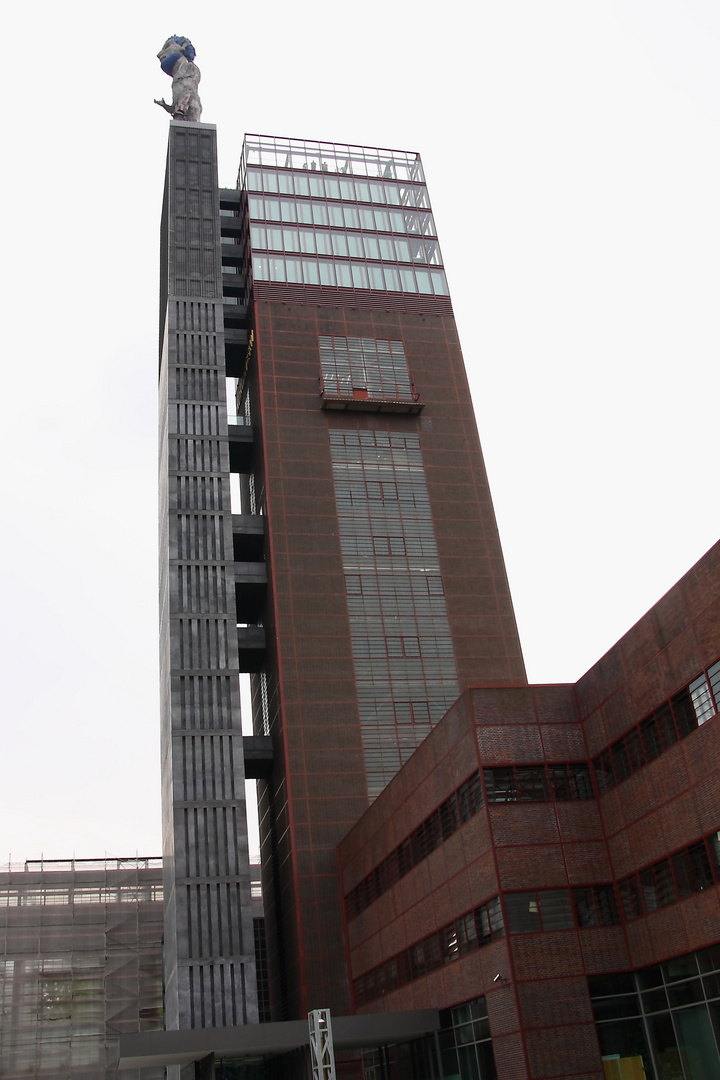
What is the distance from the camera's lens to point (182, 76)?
96.7 metres

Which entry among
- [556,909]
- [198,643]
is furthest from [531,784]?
[198,643]

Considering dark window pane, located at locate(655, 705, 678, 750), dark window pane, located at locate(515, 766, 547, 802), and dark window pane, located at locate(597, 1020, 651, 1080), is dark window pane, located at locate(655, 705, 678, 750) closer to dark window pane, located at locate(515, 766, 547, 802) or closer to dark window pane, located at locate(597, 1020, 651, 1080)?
dark window pane, located at locate(515, 766, 547, 802)

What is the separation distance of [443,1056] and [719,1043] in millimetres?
14280

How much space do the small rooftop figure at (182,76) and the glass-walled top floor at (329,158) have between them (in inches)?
278

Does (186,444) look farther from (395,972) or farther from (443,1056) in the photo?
(443,1056)

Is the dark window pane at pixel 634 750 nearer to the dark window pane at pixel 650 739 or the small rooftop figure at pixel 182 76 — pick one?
the dark window pane at pixel 650 739

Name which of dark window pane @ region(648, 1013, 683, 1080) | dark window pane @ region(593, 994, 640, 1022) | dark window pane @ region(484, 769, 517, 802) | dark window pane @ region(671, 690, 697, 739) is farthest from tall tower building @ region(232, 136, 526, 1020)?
dark window pane @ region(671, 690, 697, 739)

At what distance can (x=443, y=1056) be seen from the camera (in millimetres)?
40844

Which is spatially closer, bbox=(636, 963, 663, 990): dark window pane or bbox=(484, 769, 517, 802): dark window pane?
bbox=(636, 963, 663, 990): dark window pane

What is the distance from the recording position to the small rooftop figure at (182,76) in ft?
309

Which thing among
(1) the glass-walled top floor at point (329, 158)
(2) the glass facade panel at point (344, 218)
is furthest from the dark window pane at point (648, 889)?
(1) the glass-walled top floor at point (329, 158)

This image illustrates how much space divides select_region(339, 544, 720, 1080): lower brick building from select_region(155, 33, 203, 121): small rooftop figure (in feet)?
239

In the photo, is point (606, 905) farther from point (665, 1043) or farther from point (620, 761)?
point (620, 761)

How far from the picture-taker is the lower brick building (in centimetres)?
3145
